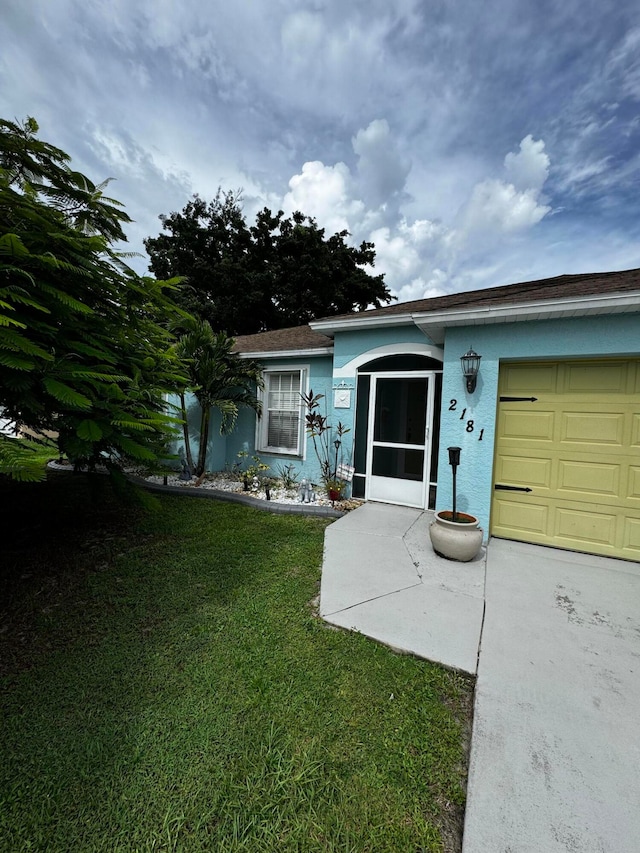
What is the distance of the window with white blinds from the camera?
800 cm

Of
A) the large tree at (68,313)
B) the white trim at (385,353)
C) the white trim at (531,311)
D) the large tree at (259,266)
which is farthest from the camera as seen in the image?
the large tree at (259,266)

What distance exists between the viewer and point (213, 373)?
7.35 metres

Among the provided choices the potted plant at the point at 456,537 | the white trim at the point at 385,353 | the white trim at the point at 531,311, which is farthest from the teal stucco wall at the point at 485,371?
the white trim at the point at 385,353

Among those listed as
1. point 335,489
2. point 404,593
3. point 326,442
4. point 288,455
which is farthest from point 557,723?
point 288,455

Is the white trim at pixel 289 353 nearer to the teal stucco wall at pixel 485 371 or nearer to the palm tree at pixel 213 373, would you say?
the palm tree at pixel 213 373

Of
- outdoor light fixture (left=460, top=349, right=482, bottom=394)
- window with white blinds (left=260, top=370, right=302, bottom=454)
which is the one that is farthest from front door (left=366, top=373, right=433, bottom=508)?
window with white blinds (left=260, top=370, right=302, bottom=454)

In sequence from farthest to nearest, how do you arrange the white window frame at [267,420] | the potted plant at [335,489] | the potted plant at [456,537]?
the white window frame at [267,420], the potted plant at [335,489], the potted plant at [456,537]

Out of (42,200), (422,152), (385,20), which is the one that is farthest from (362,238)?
(42,200)

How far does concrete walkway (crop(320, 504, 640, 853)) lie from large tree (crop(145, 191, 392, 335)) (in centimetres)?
1983

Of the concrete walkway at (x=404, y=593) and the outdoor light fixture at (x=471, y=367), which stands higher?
the outdoor light fixture at (x=471, y=367)

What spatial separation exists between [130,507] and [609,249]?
471 inches

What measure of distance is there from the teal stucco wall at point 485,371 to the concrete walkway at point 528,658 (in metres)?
0.91

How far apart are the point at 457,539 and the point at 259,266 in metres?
22.5

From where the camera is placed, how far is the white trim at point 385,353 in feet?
19.5
